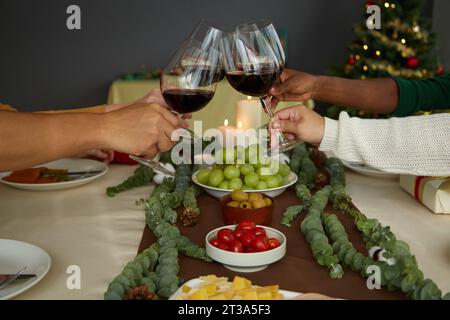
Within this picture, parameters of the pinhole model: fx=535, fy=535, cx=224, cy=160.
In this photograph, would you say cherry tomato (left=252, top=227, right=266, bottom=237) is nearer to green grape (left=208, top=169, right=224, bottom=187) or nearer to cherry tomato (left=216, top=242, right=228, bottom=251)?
cherry tomato (left=216, top=242, right=228, bottom=251)

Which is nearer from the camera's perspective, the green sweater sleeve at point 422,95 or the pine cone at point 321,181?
the pine cone at point 321,181

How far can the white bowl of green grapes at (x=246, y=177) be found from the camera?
1325mm

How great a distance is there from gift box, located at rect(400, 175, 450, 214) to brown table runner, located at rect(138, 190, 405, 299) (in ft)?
0.73

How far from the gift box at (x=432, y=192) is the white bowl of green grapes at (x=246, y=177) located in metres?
0.30

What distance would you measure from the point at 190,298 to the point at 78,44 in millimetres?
4126

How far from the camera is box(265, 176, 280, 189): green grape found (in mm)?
1333

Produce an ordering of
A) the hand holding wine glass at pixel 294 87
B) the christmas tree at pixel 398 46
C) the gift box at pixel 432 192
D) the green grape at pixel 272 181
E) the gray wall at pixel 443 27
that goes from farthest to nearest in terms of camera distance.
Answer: the gray wall at pixel 443 27
the christmas tree at pixel 398 46
the hand holding wine glass at pixel 294 87
the green grape at pixel 272 181
the gift box at pixel 432 192

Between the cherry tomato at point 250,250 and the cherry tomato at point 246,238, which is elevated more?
the cherry tomato at point 246,238

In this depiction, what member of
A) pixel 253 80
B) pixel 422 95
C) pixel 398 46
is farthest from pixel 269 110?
pixel 398 46

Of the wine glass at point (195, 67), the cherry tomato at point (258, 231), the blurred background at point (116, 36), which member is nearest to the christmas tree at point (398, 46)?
the blurred background at point (116, 36)

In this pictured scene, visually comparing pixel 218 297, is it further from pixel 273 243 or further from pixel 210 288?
pixel 273 243

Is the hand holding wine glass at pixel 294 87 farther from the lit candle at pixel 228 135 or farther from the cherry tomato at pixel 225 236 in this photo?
the cherry tomato at pixel 225 236
